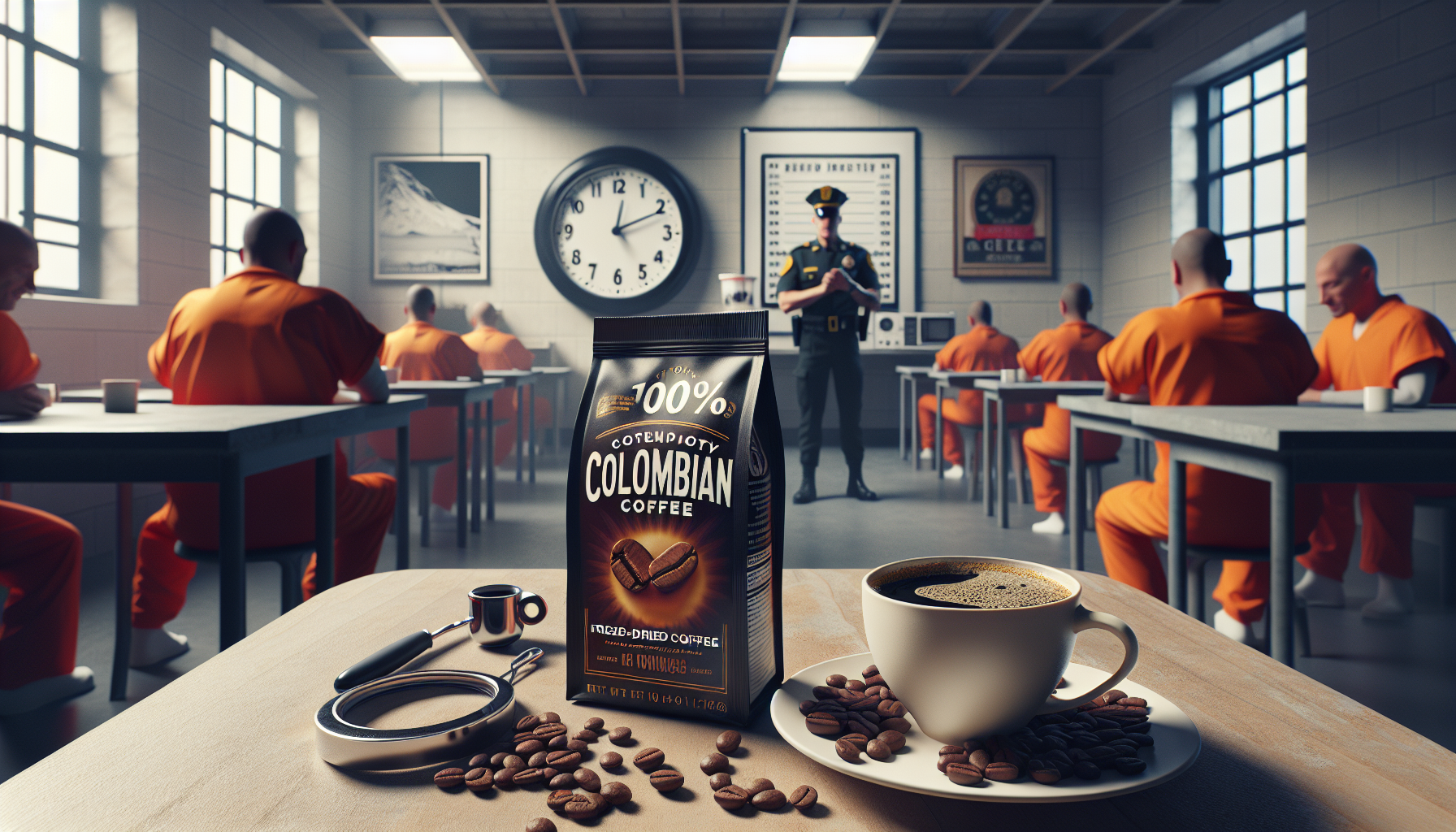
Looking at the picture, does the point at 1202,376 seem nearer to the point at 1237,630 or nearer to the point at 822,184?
the point at 1237,630

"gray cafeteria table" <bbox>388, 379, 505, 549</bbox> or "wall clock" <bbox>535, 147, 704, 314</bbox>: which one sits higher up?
"wall clock" <bbox>535, 147, 704, 314</bbox>

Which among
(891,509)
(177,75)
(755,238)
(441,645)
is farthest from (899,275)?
(441,645)

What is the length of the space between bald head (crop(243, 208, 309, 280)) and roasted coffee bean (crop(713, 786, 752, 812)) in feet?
6.76

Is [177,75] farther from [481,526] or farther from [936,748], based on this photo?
[936,748]

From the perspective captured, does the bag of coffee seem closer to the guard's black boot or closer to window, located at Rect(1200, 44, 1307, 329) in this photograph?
the guard's black boot

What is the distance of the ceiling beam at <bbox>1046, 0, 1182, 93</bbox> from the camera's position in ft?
16.3

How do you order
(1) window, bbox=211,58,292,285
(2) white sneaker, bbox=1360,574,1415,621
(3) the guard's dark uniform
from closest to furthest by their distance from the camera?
(2) white sneaker, bbox=1360,574,1415,621, (3) the guard's dark uniform, (1) window, bbox=211,58,292,285

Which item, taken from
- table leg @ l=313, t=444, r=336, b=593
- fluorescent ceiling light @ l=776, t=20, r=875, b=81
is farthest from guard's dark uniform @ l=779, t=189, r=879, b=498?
table leg @ l=313, t=444, r=336, b=593

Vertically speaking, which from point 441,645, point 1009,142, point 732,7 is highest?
point 732,7

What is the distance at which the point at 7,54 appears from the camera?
3230 millimetres

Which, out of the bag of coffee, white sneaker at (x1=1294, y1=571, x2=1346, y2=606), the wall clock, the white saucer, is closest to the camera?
the white saucer

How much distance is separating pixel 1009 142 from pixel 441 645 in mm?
7037

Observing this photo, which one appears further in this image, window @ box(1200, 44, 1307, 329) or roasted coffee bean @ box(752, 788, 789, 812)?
window @ box(1200, 44, 1307, 329)

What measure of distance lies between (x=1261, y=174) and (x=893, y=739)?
5827 millimetres
